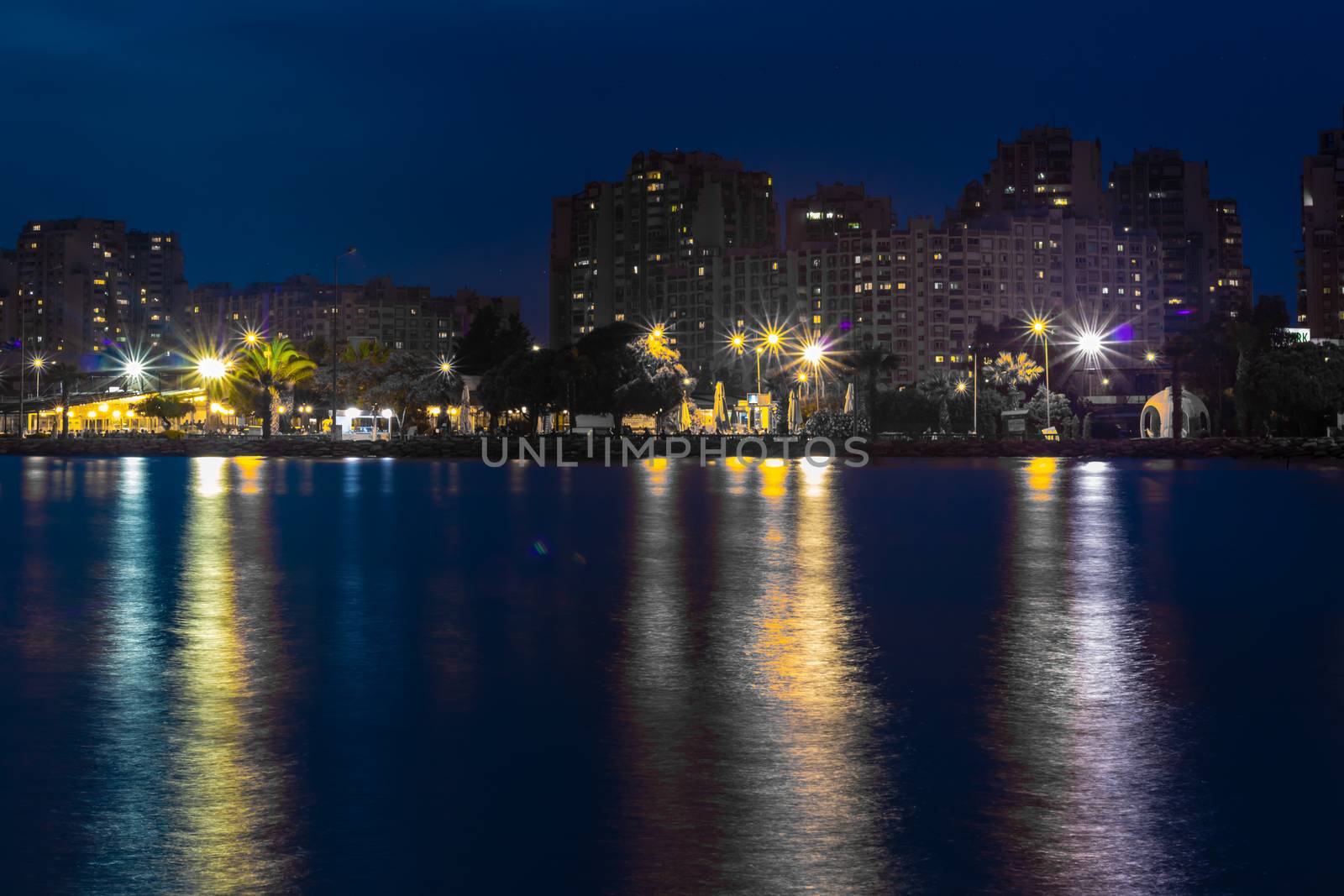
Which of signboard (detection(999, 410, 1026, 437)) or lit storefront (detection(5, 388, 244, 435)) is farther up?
lit storefront (detection(5, 388, 244, 435))

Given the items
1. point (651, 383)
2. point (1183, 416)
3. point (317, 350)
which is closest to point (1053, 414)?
point (1183, 416)

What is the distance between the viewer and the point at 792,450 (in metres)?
73.1

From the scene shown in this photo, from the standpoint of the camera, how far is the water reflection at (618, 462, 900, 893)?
529cm

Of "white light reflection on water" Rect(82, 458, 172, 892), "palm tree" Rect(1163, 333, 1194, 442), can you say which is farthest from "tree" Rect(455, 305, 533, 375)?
"white light reflection on water" Rect(82, 458, 172, 892)

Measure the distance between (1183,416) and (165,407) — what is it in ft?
276

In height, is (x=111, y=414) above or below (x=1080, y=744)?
above

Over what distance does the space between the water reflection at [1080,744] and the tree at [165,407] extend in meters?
117

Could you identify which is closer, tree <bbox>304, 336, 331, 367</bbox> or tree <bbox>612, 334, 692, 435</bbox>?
tree <bbox>612, 334, 692, 435</bbox>

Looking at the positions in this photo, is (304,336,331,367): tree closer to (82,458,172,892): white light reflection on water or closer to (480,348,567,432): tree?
(480,348,567,432): tree

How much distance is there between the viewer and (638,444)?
77688 millimetres

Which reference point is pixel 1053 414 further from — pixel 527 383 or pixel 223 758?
pixel 223 758

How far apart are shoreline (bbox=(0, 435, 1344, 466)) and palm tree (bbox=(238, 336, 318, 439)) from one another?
10998 millimetres

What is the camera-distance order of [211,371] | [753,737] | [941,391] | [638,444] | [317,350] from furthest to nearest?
[317,350], [211,371], [941,391], [638,444], [753,737]

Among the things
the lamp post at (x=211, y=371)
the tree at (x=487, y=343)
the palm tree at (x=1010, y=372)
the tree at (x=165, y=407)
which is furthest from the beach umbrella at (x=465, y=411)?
the palm tree at (x=1010, y=372)
